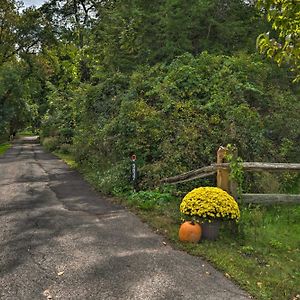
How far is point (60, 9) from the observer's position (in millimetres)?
33906

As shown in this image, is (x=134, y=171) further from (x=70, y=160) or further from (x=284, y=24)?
(x=70, y=160)


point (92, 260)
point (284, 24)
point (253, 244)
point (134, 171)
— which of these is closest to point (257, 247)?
point (253, 244)

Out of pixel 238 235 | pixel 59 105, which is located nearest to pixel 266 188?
pixel 238 235

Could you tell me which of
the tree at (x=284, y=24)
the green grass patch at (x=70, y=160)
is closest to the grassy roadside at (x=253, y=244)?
the tree at (x=284, y=24)

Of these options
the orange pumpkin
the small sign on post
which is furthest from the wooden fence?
the small sign on post

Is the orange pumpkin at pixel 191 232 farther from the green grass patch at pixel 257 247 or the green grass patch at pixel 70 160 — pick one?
the green grass patch at pixel 70 160

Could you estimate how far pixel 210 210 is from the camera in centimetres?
586

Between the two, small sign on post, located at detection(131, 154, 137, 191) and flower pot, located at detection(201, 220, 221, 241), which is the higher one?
small sign on post, located at detection(131, 154, 137, 191)

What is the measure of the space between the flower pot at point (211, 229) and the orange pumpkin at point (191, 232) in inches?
4.4

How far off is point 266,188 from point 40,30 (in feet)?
104

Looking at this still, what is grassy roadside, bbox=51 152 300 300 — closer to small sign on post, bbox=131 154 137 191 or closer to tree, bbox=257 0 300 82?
small sign on post, bbox=131 154 137 191

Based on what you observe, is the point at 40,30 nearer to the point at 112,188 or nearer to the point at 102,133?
the point at 102,133

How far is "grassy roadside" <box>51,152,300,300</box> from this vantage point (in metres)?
4.59

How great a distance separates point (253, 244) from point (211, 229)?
802 millimetres
